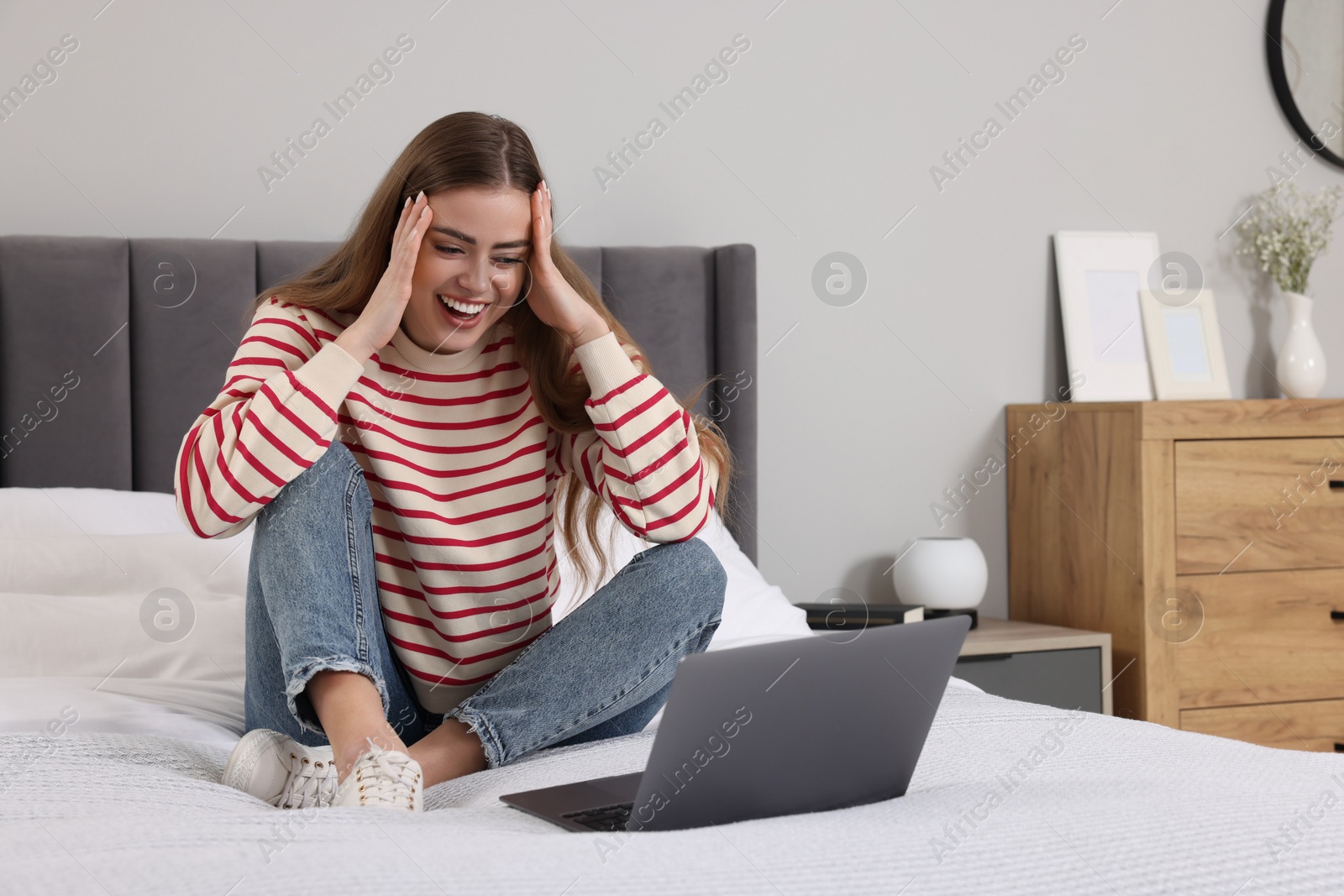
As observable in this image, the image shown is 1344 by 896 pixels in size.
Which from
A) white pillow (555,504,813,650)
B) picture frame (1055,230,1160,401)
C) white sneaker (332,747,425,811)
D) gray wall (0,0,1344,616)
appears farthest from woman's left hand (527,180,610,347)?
picture frame (1055,230,1160,401)

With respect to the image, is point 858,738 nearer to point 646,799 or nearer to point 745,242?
point 646,799

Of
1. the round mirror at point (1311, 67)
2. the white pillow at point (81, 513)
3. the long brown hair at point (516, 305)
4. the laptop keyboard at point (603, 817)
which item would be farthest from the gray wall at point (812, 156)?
the laptop keyboard at point (603, 817)

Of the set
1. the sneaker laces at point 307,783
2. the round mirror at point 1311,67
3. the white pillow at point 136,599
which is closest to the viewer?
the sneaker laces at point 307,783

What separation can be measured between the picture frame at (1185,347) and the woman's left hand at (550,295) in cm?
167

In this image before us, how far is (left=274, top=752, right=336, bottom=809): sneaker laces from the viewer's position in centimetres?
93

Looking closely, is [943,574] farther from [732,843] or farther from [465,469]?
[732,843]

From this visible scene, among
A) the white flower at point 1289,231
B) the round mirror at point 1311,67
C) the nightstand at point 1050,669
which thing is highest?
the round mirror at point 1311,67

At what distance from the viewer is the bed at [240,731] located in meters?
0.59

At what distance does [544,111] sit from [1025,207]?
3.47 feet

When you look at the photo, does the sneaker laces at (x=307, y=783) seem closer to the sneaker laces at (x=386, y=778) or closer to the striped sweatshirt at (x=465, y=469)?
the sneaker laces at (x=386, y=778)

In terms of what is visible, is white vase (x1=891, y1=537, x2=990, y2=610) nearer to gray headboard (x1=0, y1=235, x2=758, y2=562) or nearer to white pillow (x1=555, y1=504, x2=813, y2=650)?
white pillow (x1=555, y1=504, x2=813, y2=650)

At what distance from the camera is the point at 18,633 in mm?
1338

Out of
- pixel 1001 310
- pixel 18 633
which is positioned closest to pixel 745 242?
pixel 1001 310

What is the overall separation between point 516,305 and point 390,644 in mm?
390
